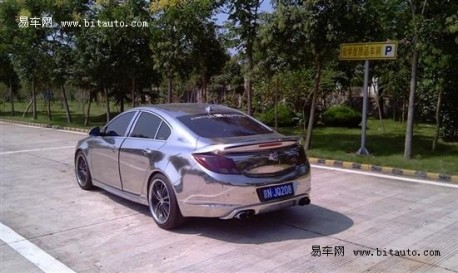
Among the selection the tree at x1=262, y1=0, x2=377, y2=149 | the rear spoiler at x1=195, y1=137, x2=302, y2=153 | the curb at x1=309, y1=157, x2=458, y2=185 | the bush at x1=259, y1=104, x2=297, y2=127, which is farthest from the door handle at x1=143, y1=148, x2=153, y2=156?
the bush at x1=259, y1=104, x2=297, y2=127

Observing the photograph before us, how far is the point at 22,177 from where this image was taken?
8.92 metres

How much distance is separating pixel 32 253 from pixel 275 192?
2615 millimetres

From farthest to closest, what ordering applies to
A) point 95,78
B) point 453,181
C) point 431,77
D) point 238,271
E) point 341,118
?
1. point 95,78
2. point 341,118
3. point 431,77
4. point 453,181
5. point 238,271

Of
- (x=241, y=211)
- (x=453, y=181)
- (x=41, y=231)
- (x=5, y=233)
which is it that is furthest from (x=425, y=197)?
(x=5, y=233)

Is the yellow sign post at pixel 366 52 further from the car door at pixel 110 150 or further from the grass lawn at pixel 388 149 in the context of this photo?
the car door at pixel 110 150

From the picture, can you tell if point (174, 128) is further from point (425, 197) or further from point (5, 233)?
point (425, 197)

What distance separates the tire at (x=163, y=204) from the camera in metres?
5.24

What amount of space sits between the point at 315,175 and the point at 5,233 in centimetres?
527

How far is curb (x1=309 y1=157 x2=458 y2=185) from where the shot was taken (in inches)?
320

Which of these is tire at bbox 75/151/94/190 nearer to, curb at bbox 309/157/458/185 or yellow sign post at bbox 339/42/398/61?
curb at bbox 309/157/458/185

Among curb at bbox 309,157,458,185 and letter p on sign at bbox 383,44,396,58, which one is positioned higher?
letter p on sign at bbox 383,44,396,58

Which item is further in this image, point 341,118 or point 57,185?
point 341,118

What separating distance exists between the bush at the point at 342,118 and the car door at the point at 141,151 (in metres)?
12.4

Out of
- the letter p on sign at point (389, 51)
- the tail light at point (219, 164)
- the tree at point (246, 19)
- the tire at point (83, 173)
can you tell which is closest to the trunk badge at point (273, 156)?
the tail light at point (219, 164)
